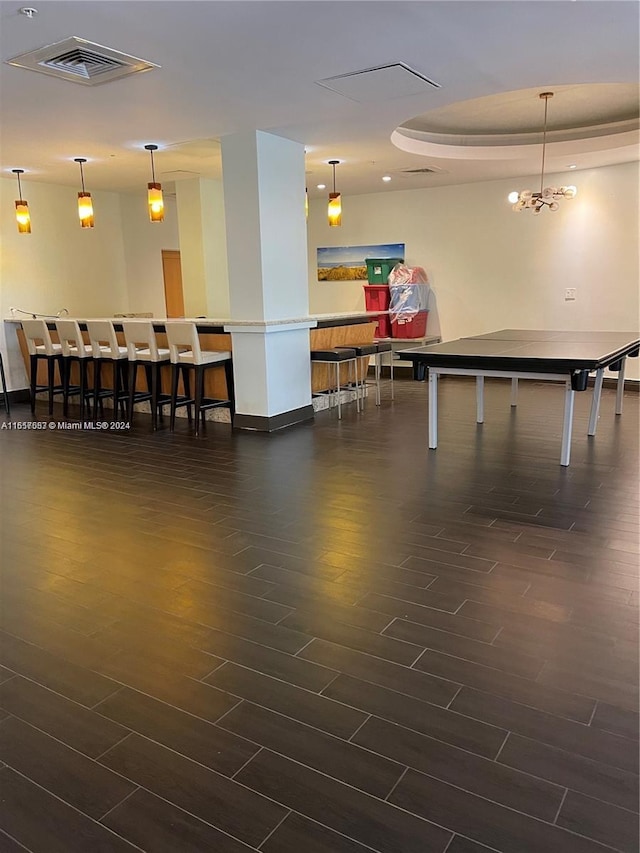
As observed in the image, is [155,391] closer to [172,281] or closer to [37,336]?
[37,336]

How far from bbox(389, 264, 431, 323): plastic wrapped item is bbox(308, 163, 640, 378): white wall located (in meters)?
0.23

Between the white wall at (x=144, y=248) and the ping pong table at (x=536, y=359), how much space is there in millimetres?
5070

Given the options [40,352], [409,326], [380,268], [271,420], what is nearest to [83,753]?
[271,420]

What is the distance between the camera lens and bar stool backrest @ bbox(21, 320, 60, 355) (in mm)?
6645

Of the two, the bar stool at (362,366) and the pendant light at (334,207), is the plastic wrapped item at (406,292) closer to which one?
the bar stool at (362,366)

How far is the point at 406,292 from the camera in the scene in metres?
8.44

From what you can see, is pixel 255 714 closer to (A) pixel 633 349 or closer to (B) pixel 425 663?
(B) pixel 425 663

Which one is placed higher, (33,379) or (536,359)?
(536,359)

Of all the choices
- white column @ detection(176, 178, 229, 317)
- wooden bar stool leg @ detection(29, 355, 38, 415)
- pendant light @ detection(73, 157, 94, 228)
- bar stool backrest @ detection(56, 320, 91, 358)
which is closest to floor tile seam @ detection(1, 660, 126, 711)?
bar stool backrest @ detection(56, 320, 91, 358)

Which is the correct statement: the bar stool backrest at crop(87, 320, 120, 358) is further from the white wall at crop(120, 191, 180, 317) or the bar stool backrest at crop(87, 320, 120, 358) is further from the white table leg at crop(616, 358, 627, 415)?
the white table leg at crop(616, 358, 627, 415)

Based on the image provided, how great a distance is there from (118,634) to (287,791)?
104 centimetres

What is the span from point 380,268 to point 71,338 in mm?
4224

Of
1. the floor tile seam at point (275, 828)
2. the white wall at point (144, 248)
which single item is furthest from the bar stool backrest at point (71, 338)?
the floor tile seam at point (275, 828)

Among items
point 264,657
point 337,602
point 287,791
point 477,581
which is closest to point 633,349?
point 477,581
